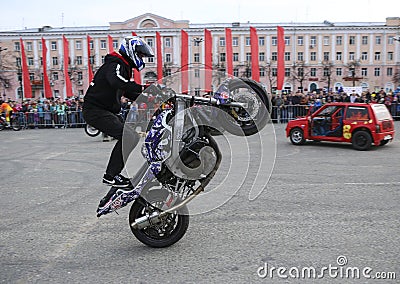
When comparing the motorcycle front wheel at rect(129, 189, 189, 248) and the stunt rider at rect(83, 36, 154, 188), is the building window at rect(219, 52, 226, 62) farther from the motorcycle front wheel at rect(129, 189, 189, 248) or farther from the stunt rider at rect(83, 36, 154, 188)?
the motorcycle front wheel at rect(129, 189, 189, 248)

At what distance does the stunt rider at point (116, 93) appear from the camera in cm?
470

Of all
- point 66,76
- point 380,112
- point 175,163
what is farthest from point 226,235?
point 66,76

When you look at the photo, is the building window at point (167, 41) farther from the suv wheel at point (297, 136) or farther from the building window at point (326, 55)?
the suv wheel at point (297, 136)

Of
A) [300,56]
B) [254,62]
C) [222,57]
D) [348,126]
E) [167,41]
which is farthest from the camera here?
[300,56]

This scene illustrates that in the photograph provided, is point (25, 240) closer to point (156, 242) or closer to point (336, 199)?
point (156, 242)

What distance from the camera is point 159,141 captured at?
473 cm

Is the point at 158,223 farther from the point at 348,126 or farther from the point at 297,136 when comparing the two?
the point at 297,136

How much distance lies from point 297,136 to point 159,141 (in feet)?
34.3

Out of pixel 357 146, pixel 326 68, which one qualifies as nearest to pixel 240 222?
pixel 357 146

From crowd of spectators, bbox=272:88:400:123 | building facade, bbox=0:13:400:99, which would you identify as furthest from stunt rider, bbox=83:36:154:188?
building facade, bbox=0:13:400:99

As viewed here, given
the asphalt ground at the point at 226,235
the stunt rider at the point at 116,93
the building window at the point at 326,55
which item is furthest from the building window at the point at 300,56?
the stunt rider at the point at 116,93

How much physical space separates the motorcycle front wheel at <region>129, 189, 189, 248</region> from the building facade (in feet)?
250

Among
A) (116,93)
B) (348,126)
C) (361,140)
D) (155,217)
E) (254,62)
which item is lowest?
(361,140)

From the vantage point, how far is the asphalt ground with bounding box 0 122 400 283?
430 centimetres
